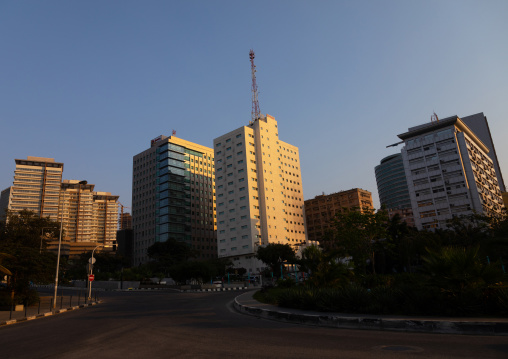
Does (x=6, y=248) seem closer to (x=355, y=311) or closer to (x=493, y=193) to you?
(x=355, y=311)

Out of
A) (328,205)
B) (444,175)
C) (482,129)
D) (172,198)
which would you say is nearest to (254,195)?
(172,198)

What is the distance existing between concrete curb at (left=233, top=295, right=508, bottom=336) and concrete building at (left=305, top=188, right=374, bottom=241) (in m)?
145

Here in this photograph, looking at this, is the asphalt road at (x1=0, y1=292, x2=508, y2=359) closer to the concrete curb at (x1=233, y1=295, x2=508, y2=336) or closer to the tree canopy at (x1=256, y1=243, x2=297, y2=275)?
the concrete curb at (x1=233, y1=295, x2=508, y2=336)

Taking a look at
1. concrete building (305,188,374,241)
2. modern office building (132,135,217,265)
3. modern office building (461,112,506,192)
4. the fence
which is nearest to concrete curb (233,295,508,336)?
the fence

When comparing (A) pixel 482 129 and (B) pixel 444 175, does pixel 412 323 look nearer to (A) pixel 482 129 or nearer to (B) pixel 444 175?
(B) pixel 444 175

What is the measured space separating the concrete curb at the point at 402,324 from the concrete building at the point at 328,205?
14493 centimetres

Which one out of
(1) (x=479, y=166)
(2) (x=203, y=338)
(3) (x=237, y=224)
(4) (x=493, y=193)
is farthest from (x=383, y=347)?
(4) (x=493, y=193)

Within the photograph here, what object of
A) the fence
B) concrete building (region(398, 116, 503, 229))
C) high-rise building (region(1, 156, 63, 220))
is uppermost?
high-rise building (region(1, 156, 63, 220))

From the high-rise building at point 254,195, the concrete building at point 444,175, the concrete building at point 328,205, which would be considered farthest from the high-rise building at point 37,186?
the concrete building at point 444,175

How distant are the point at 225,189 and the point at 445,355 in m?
113

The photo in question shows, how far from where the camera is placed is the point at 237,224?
11212 centimetres

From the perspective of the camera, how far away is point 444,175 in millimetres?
100562

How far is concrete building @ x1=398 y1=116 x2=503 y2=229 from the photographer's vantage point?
96562 millimetres

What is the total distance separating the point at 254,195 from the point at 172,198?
41.4 m
